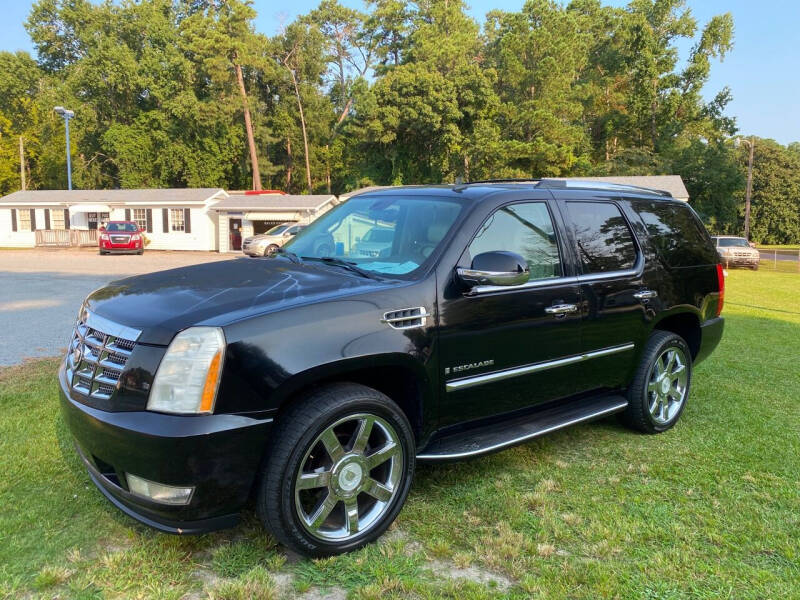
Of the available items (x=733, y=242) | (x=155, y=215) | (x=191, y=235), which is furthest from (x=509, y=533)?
(x=155, y=215)

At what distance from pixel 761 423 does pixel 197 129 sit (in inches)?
2011

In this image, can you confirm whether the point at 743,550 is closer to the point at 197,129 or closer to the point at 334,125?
the point at 197,129

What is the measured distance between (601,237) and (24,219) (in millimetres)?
43400

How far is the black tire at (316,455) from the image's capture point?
264 cm

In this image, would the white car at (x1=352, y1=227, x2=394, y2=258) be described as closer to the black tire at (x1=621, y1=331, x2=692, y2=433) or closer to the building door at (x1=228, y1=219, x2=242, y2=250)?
the black tire at (x1=621, y1=331, x2=692, y2=433)

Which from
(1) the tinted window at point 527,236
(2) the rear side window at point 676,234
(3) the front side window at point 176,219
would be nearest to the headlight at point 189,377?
(1) the tinted window at point 527,236

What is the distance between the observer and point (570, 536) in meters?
3.09

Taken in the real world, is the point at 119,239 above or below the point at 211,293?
below

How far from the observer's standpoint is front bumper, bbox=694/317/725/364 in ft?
16.4

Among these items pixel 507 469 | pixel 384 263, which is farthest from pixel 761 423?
pixel 384 263

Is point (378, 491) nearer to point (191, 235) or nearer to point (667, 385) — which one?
point (667, 385)

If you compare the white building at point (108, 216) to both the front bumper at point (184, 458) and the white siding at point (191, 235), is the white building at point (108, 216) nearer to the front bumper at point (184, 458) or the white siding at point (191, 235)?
the white siding at point (191, 235)

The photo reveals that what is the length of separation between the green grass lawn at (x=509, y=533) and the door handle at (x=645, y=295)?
1.12 meters

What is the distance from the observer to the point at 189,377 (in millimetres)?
2498
